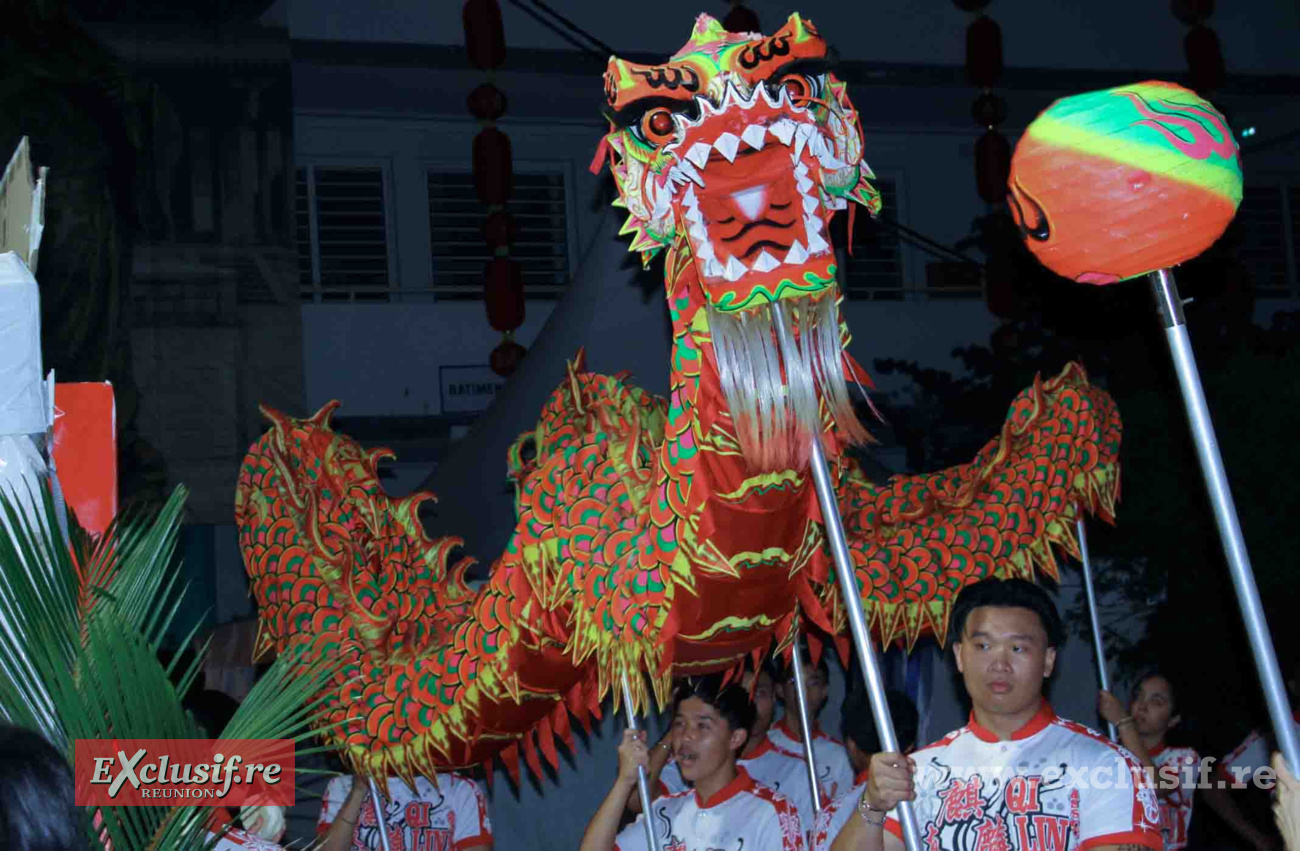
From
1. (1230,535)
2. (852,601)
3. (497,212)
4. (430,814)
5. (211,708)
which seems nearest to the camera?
(1230,535)

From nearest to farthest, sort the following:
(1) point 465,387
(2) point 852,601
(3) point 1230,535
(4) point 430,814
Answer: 1. (3) point 1230,535
2. (2) point 852,601
3. (4) point 430,814
4. (1) point 465,387

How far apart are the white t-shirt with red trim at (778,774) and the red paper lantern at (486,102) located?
270 cm

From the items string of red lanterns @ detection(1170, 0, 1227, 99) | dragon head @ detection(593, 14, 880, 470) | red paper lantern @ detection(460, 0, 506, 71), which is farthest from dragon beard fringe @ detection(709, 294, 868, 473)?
string of red lanterns @ detection(1170, 0, 1227, 99)

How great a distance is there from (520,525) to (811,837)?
780mm

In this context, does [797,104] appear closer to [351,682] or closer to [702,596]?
[702,596]

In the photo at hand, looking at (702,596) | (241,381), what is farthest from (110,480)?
(241,381)

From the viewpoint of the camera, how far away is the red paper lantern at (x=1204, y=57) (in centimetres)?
552

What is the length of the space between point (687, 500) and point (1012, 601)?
432 millimetres

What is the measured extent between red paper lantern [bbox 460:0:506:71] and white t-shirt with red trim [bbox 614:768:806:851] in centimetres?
314
